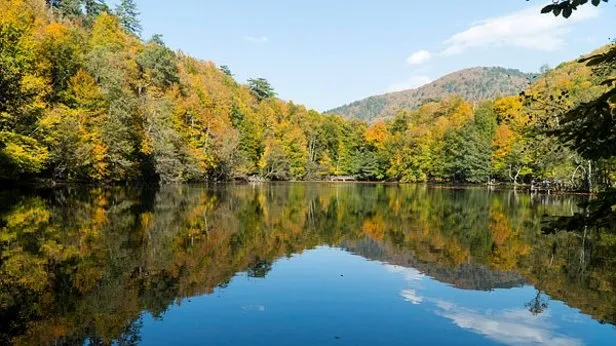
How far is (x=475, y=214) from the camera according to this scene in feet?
110

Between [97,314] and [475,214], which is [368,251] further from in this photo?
[475,214]

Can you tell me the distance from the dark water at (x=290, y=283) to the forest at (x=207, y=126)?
13.7 feet

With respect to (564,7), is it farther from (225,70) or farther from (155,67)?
(225,70)

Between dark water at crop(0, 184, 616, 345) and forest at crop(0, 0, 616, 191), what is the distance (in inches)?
165

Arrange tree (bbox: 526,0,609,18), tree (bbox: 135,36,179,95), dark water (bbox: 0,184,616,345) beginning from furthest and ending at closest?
1. tree (bbox: 135,36,179,95)
2. dark water (bbox: 0,184,616,345)
3. tree (bbox: 526,0,609,18)

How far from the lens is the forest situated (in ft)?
109

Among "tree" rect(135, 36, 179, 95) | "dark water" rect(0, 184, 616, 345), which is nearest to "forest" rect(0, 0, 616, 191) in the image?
"tree" rect(135, 36, 179, 95)

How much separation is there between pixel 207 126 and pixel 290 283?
67.7m

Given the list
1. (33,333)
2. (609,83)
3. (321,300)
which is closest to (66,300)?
(33,333)

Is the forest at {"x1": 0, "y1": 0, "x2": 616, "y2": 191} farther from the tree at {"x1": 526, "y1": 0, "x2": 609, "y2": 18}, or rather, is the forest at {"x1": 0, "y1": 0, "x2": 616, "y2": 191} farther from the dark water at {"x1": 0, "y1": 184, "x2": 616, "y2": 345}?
the dark water at {"x1": 0, "y1": 184, "x2": 616, "y2": 345}

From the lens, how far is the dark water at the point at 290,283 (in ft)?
30.8

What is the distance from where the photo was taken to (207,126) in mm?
79062

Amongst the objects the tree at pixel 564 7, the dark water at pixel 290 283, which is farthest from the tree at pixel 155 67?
the tree at pixel 564 7

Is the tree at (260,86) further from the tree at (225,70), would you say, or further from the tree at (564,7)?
the tree at (564,7)
